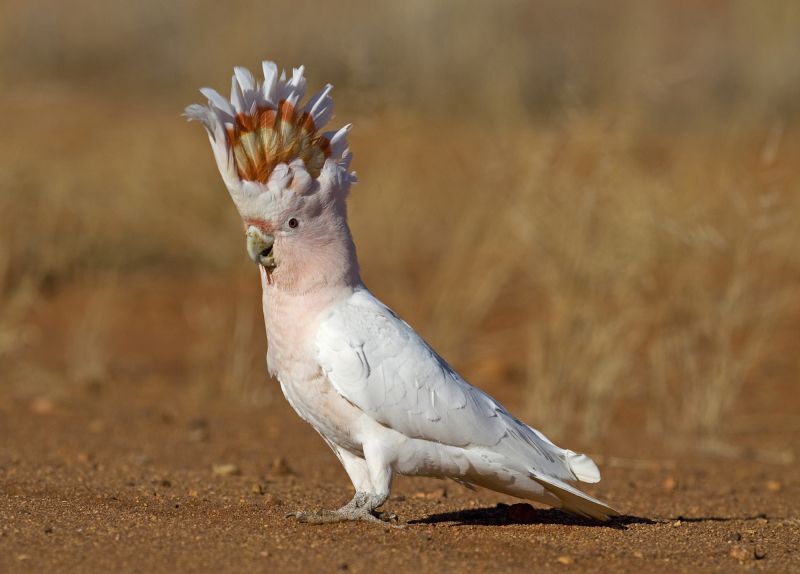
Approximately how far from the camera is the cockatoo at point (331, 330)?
4418 mm

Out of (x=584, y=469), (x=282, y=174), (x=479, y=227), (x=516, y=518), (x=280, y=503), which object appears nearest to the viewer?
(x=282, y=174)

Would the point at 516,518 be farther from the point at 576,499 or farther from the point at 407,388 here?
the point at 407,388

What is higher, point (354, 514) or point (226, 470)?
A: point (226, 470)

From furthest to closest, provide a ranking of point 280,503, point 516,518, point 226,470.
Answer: point 226,470, point 280,503, point 516,518

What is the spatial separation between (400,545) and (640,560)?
874 mm

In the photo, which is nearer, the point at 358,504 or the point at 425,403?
the point at 425,403

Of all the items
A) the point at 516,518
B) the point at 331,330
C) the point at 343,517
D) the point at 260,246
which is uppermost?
the point at 260,246

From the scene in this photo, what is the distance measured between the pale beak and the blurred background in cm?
323

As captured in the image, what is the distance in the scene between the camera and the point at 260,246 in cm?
446

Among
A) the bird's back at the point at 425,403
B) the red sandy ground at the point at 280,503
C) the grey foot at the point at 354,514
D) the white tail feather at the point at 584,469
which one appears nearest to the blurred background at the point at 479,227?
the red sandy ground at the point at 280,503

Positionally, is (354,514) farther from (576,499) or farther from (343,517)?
(576,499)

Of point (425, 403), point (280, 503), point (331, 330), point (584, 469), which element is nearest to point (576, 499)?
point (584, 469)

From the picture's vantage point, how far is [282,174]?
4410 mm

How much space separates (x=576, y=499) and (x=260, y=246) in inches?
62.3
